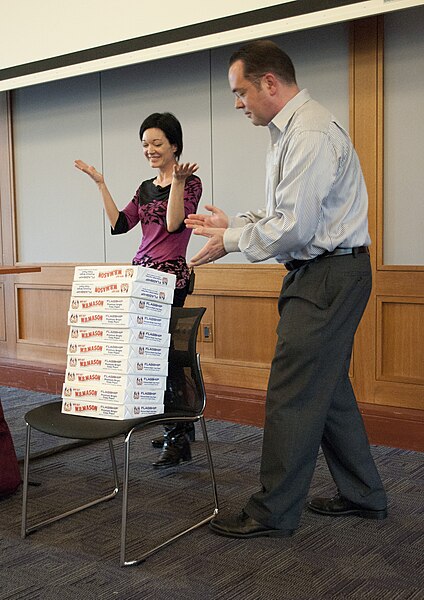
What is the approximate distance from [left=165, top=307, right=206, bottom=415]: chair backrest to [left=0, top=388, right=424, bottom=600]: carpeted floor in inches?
17.0

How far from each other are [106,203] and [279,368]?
1.39 metres

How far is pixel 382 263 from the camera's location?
369 centimetres

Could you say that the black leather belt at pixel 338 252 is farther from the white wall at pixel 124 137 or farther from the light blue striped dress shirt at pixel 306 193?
the white wall at pixel 124 137

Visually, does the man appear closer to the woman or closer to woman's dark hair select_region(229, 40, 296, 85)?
woman's dark hair select_region(229, 40, 296, 85)

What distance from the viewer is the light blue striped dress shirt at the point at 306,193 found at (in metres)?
2.27

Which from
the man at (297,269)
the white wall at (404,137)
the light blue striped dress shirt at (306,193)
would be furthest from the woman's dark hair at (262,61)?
the white wall at (404,137)

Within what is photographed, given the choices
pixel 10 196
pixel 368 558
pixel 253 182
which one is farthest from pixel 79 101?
pixel 368 558

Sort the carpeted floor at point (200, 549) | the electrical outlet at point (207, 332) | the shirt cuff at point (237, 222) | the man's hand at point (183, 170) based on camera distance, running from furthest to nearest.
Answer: the electrical outlet at point (207, 332), the man's hand at point (183, 170), the shirt cuff at point (237, 222), the carpeted floor at point (200, 549)

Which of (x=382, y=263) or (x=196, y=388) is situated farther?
(x=382, y=263)

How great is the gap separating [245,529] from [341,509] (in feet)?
1.31

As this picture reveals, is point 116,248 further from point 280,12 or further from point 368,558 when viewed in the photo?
point 368,558

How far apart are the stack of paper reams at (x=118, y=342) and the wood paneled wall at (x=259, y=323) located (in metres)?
1.52

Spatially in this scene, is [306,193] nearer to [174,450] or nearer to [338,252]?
[338,252]

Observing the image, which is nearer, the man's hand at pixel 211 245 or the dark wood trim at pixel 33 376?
the man's hand at pixel 211 245
